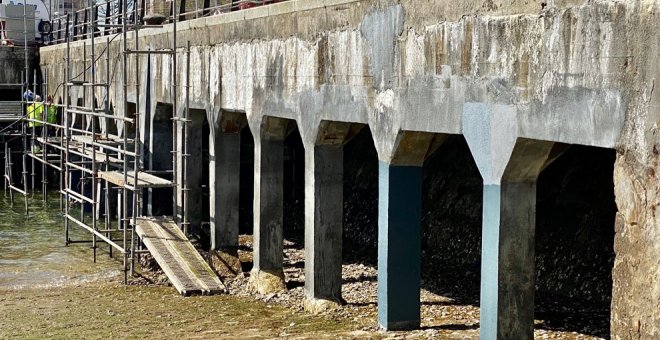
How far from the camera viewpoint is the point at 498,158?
390 inches

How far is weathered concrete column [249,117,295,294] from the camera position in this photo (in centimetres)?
1538

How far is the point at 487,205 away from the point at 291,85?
16.3 ft

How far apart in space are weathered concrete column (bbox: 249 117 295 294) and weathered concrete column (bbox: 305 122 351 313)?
1.58 m

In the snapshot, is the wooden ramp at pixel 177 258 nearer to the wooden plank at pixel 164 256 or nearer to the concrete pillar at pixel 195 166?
the wooden plank at pixel 164 256

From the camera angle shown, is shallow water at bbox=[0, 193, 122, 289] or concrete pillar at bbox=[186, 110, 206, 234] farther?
concrete pillar at bbox=[186, 110, 206, 234]

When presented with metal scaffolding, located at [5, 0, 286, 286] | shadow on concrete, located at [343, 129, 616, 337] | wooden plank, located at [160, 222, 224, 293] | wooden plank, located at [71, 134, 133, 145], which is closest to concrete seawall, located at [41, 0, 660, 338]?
wooden plank, located at [160, 222, 224, 293]

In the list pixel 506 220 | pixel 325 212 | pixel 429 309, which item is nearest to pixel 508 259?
pixel 506 220

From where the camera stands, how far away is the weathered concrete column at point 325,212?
539 inches

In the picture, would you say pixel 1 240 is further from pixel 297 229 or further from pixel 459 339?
pixel 459 339

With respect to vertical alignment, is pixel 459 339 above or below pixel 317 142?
below

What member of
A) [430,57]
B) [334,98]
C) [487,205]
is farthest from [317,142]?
[487,205]

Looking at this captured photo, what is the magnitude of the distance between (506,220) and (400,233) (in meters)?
2.28

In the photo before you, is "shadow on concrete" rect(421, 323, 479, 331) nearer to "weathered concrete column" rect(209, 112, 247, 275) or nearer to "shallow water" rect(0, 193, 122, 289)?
"weathered concrete column" rect(209, 112, 247, 275)

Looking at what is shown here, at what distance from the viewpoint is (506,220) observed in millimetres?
9891
